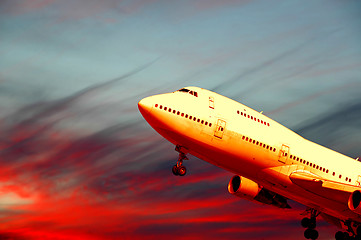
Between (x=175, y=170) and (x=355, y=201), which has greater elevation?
(x=175, y=170)

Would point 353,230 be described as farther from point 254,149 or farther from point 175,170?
point 175,170

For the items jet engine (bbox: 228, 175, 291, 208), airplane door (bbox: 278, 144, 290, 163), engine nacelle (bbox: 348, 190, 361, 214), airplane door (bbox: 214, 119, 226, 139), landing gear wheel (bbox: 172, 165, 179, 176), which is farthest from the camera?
jet engine (bbox: 228, 175, 291, 208)

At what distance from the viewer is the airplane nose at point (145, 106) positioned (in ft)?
132

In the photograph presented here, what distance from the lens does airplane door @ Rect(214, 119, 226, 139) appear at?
4162 centimetres

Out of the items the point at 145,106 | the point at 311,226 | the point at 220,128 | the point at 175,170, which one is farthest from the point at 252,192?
the point at 145,106

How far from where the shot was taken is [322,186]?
1754 inches

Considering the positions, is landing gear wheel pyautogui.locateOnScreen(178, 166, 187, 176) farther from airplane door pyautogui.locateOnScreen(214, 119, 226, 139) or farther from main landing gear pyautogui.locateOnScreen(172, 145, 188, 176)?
airplane door pyautogui.locateOnScreen(214, 119, 226, 139)

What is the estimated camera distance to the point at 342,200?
1797 inches

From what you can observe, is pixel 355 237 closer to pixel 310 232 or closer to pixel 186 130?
pixel 310 232

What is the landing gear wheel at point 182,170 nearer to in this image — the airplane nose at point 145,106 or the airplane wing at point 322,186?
the airplane nose at point 145,106

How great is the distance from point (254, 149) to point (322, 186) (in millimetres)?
6851

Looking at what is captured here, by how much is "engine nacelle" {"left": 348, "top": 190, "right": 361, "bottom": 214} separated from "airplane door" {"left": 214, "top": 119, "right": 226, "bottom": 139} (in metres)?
12.6

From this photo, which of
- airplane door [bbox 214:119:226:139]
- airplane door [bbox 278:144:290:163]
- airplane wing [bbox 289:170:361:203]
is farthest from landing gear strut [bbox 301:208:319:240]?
airplane door [bbox 214:119:226:139]

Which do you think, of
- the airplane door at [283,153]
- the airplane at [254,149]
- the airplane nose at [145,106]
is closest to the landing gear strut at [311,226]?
the airplane at [254,149]
